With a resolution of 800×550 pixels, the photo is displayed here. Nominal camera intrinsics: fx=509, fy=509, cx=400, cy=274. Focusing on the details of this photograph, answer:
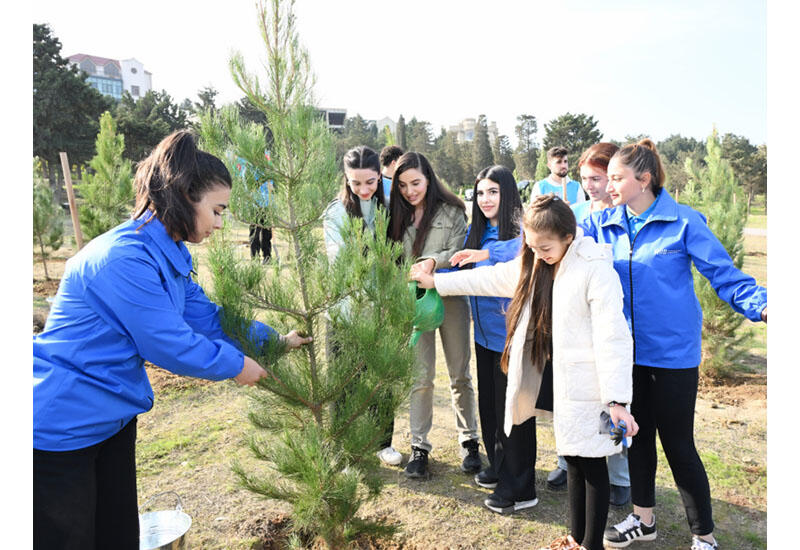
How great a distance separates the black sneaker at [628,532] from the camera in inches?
107

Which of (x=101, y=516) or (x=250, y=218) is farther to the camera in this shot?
(x=250, y=218)

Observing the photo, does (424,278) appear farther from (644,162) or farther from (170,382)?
(170,382)

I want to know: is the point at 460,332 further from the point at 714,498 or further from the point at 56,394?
the point at 56,394

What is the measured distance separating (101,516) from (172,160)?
4.36ft

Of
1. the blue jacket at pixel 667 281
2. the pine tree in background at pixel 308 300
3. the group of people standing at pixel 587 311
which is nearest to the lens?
the pine tree in background at pixel 308 300

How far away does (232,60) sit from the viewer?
6.71ft

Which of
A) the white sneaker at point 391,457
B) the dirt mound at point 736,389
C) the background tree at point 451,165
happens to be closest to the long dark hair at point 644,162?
the white sneaker at point 391,457

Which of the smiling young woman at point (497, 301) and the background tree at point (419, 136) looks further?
the background tree at point (419, 136)

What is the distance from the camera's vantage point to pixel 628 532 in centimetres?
272

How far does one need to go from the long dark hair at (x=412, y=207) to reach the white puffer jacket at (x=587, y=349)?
0.96 metres

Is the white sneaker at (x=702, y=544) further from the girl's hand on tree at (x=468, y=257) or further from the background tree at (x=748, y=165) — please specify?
the background tree at (x=748, y=165)

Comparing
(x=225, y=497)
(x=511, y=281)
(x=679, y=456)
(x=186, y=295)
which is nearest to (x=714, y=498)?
(x=679, y=456)

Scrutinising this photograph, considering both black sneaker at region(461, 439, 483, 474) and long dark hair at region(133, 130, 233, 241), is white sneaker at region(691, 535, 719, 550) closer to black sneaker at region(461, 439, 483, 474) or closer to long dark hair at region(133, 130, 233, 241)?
black sneaker at region(461, 439, 483, 474)

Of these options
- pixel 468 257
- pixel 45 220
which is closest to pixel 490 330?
pixel 468 257
